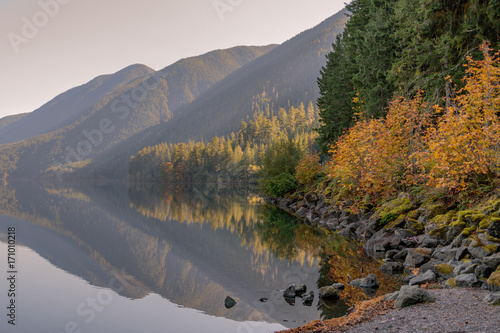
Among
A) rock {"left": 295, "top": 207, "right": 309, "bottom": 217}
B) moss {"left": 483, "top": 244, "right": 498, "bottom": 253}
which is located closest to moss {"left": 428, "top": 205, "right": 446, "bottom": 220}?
moss {"left": 483, "top": 244, "right": 498, "bottom": 253}

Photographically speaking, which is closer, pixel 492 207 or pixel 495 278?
pixel 495 278

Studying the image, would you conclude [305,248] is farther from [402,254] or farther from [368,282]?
[368,282]

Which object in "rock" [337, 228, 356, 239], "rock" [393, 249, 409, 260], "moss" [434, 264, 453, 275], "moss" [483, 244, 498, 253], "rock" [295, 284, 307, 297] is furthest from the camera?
"rock" [337, 228, 356, 239]

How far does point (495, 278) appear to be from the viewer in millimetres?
8750

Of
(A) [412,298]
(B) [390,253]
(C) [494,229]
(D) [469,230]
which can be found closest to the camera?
(A) [412,298]

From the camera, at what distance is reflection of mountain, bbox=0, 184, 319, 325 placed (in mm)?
13484

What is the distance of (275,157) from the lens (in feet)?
157

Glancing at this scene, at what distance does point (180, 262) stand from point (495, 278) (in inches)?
588

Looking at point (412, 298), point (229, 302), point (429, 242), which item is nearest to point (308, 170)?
point (429, 242)

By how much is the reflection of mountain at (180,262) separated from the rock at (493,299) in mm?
4334

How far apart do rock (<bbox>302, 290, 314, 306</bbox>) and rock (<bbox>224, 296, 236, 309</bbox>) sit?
235 centimetres

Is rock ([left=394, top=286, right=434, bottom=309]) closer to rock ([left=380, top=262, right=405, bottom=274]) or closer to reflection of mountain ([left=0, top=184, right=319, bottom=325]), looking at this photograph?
reflection of mountain ([left=0, top=184, right=319, bottom=325])

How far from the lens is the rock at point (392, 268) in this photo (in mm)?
13539

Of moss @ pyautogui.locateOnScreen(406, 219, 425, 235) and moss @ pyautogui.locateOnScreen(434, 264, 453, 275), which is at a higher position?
moss @ pyautogui.locateOnScreen(434, 264, 453, 275)
